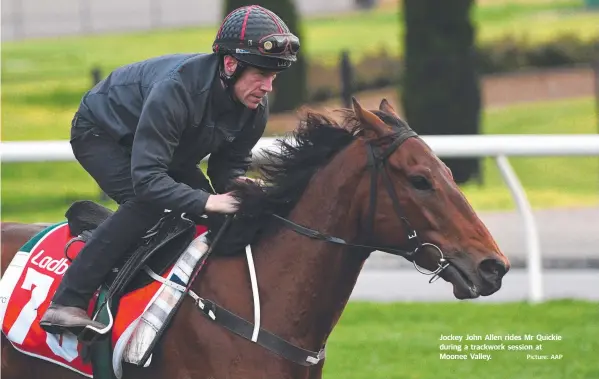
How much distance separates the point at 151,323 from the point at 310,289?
1.81 feet

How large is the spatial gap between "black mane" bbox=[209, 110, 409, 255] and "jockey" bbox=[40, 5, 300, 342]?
96 mm

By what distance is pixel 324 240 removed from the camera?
3971 mm

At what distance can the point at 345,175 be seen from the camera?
3.96 m

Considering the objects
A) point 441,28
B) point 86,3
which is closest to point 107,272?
point 441,28

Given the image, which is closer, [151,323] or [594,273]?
[151,323]

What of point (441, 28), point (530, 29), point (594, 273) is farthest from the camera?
point (530, 29)

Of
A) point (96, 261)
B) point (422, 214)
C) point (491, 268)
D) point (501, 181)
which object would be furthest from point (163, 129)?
point (501, 181)

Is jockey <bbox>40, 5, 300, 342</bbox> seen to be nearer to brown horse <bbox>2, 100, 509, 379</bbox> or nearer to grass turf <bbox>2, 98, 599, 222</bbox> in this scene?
brown horse <bbox>2, 100, 509, 379</bbox>

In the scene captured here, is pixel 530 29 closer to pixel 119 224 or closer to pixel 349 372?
pixel 349 372

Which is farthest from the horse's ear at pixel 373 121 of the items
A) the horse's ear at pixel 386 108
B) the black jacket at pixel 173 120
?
the black jacket at pixel 173 120

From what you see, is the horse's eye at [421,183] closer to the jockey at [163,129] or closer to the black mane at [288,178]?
the black mane at [288,178]

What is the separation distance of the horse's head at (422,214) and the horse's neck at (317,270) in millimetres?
74

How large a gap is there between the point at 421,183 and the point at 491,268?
0.36 meters

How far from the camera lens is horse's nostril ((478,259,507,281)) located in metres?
3.78
